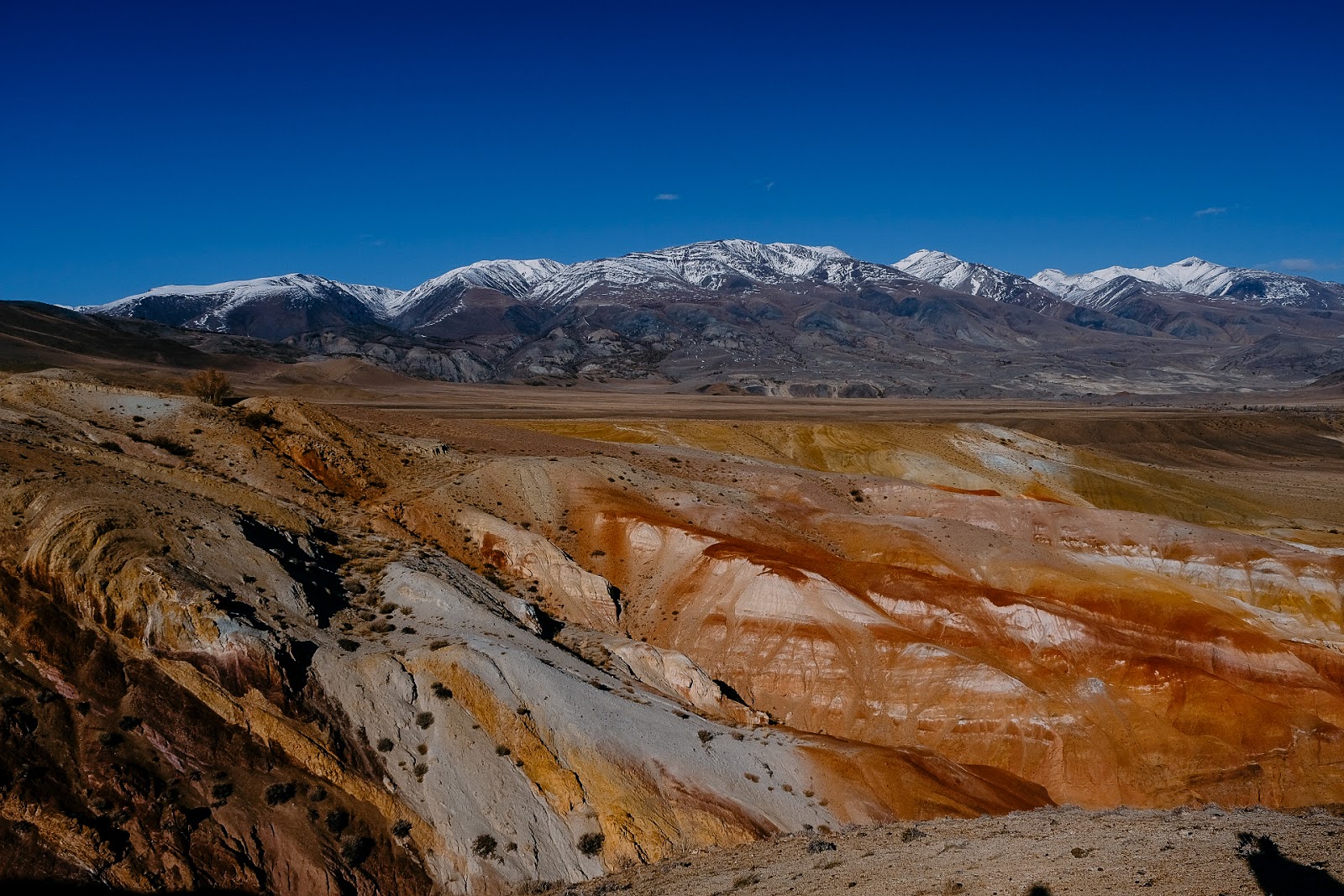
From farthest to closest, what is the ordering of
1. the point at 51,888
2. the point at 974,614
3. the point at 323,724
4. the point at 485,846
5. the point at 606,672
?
the point at 974,614 < the point at 606,672 < the point at 323,724 < the point at 485,846 < the point at 51,888

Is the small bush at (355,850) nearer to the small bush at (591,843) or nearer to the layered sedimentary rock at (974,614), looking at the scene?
the small bush at (591,843)

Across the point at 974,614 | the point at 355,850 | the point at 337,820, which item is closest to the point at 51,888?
the point at 337,820

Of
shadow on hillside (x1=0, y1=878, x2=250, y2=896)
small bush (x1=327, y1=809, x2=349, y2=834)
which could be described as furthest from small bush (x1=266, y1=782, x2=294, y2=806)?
shadow on hillside (x1=0, y1=878, x2=250, y2=896)

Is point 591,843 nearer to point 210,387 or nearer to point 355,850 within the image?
point 355,850

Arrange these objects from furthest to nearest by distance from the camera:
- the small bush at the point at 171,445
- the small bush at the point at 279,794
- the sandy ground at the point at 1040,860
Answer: the small bush at the point at 171,445 < the small bush at the point at 279,794 < the sandy ground at the point at 1040,860

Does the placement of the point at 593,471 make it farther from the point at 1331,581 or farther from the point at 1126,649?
the point at 1331,581

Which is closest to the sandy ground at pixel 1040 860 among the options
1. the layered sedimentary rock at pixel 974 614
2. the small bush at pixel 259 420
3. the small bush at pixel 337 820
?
the small bush at pixel 337 820
